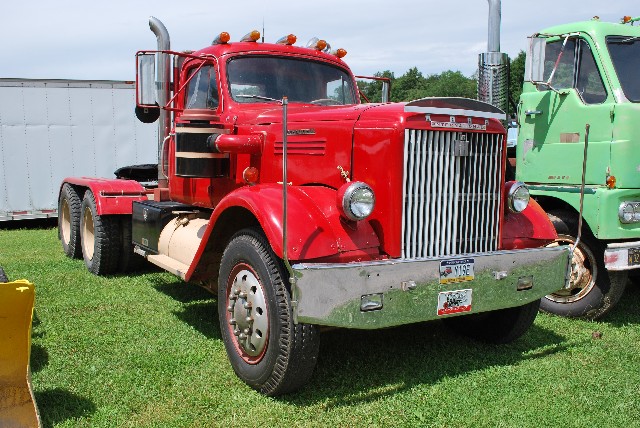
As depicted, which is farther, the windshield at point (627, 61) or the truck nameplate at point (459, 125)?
the windshield at point (627, 61)

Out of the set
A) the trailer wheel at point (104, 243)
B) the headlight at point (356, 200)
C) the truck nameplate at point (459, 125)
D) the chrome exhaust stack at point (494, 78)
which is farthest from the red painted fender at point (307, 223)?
the chrome exhaust stack at point (494, 78)

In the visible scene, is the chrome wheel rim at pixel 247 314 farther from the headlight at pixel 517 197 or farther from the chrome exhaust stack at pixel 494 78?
the chrome exhaust stack at pixel 494 78

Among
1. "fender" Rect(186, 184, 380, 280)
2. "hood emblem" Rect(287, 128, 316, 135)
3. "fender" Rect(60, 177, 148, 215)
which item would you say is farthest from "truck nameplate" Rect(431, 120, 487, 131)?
"fender" Rect(60, 177, 148, 215)

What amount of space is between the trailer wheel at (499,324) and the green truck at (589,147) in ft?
2.33

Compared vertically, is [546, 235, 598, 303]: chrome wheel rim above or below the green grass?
above

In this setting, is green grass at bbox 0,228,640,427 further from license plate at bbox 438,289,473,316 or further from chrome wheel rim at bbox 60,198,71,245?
chrome wheel rim at bbox 60,198,71,245

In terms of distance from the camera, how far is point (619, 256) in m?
5.27

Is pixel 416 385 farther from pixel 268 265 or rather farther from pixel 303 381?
pixel 268 265

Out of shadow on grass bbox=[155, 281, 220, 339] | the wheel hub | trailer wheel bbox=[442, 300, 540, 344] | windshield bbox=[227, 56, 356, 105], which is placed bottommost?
shadow on grass bbox=[155, 281, 220, 339]

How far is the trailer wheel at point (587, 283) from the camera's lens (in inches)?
224

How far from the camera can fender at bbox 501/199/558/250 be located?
178 inches

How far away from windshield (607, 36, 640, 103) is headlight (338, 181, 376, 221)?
3.20m

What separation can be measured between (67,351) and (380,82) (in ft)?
12.7

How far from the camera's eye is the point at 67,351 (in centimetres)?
473
